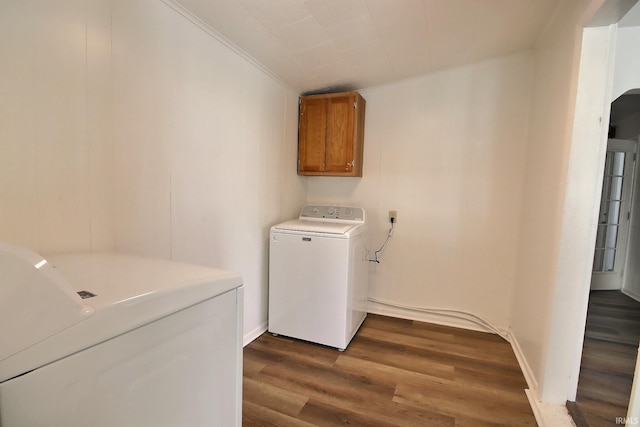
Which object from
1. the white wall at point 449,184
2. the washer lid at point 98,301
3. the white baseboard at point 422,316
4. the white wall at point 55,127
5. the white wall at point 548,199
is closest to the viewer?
the washer lid at point 98,301

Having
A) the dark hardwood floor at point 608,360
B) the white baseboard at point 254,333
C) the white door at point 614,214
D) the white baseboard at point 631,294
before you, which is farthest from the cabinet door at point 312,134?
the white baseboard at point 631,294

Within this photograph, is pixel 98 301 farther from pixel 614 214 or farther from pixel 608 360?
pixel 614 214

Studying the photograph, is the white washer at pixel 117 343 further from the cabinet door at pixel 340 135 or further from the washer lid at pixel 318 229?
the cabinet door at pixel 340 135

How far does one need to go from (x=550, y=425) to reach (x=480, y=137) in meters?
1.99

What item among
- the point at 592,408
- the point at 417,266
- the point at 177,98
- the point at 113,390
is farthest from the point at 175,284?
the point at 417,266

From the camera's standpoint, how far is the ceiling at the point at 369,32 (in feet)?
4.99

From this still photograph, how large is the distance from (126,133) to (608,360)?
10.6ft

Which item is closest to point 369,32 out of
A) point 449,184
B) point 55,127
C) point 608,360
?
point 449,184

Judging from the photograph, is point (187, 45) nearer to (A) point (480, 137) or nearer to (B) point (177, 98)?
(B) point (177, 98)

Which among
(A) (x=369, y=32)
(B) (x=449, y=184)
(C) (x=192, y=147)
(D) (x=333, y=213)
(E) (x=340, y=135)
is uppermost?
(A) (x=369, y=32)

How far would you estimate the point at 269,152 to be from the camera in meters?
2.29

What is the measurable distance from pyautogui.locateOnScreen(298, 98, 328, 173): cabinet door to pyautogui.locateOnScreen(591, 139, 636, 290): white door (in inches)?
137

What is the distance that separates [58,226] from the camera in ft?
3.43

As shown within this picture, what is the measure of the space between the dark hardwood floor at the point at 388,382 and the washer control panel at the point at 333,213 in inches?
39.1
